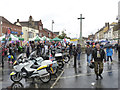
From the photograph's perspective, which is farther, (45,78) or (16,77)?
(16,77)

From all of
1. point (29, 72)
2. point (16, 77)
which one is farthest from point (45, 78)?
point (16, 77)

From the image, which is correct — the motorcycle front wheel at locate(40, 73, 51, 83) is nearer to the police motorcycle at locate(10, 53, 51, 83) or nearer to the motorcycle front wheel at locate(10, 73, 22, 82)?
the police motorcycle at locate(10, 53, 51, 83)

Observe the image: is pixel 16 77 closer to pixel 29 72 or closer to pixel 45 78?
pixel 29 72

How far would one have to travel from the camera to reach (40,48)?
1614 cm

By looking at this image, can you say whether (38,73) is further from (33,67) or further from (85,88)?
(85,88)

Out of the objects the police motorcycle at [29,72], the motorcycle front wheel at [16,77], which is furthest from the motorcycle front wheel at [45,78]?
the motorcycle front wheel at [16,77]

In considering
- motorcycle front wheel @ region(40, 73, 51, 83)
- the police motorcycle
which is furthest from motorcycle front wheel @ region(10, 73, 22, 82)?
motorcycle front wheel @ region(40, 73, 51, 83)

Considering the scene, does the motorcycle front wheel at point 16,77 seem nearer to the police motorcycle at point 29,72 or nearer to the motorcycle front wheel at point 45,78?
the police motorcycle at point 29,72

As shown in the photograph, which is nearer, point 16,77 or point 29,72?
point 29,72

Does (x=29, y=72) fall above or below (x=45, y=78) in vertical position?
above

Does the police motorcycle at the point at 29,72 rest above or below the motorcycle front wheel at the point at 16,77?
above

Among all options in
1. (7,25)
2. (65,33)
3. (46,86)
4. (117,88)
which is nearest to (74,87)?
(46,86)

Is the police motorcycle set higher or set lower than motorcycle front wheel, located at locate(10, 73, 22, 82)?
higher

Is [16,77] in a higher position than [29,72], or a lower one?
lower
